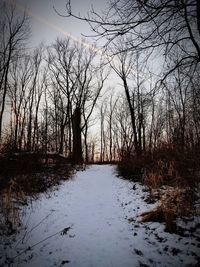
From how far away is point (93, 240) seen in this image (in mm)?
3979

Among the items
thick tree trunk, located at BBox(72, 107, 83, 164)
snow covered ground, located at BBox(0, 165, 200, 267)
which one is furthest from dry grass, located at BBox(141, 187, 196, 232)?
thick tree trunk, located at BBox(72, 107, 83, 164)

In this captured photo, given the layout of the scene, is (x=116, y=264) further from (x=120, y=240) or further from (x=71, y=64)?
(x=71, y=64)

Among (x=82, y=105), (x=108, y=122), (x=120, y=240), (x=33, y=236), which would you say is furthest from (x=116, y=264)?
(x=108, y=122)

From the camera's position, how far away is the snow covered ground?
3.28m

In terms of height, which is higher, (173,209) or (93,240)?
(173,209)

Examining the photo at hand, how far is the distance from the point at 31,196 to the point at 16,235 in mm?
2492

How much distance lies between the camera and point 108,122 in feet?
124

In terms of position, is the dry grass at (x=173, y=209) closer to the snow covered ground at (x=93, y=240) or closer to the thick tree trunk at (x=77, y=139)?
the snow covered ground at (x=93, y=240)

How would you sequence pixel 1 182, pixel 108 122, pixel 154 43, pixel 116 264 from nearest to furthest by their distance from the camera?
pixel 116 264, pixel 154 43, pixel 1 182, pixel 108 122

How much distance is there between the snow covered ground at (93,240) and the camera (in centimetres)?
328

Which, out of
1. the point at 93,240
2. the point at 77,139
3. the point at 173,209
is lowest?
the point at 93,240

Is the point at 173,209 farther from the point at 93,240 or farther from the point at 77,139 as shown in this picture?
the point at 77,139

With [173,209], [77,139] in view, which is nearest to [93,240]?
[173,209]

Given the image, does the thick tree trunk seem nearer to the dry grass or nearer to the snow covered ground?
the snow covered ground
